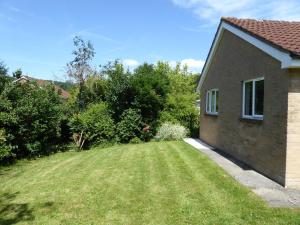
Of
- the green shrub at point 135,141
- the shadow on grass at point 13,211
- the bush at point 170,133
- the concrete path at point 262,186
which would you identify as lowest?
the shadow on grass at point 13,211

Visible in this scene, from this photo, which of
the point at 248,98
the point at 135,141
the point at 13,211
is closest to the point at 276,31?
the point at 248,98

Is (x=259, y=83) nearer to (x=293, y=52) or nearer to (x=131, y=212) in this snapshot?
(x=293, y=52)

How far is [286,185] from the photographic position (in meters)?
8.96

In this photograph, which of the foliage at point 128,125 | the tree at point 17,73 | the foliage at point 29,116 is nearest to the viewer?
the foliage at point 29,116

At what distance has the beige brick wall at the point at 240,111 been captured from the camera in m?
9.45

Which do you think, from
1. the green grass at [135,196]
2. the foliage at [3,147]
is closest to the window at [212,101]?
the green grass at [135,196]

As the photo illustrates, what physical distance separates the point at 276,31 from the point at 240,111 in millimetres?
3132

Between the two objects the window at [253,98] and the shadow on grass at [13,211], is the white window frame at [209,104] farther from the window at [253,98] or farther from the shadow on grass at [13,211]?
the shadow on grass at [13,211]

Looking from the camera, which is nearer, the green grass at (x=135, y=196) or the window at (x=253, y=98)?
the green grass at (x=135, y=196)

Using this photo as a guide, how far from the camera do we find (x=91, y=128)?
21641mm

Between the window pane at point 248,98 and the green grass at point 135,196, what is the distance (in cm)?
219

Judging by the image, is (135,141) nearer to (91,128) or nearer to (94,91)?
(91,128)

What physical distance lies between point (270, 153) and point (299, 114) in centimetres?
163

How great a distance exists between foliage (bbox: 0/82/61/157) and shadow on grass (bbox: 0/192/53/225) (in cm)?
801
